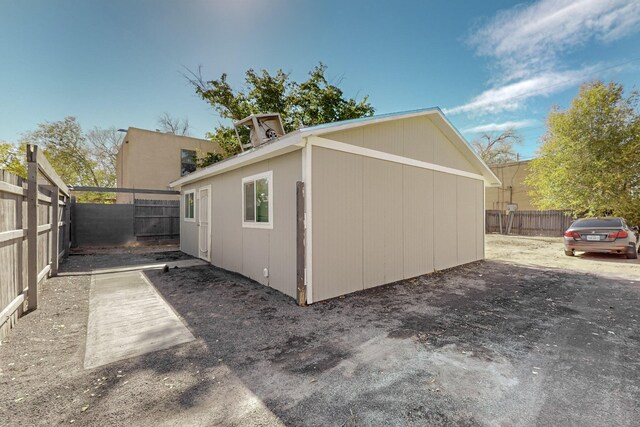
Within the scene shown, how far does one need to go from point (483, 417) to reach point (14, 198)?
5.23 m

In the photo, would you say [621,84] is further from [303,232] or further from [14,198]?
[14,198]

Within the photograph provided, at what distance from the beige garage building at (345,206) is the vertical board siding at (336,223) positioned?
0.02m

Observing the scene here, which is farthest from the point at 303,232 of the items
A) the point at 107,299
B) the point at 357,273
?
the point at 107,299

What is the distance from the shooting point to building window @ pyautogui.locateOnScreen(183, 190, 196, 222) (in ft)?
29.2

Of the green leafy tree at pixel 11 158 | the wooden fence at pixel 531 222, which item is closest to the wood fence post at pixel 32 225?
the green leafy tree at pixel 11 158

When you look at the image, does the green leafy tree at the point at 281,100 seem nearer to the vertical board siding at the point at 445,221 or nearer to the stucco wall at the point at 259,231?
the stucco wall at the point at 259,231

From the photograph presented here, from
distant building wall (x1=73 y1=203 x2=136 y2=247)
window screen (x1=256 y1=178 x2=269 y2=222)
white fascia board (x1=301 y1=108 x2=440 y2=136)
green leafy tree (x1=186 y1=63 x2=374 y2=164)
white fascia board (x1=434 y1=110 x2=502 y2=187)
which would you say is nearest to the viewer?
white fascia board (x1=301 y1=108 x2=440 y2=136)

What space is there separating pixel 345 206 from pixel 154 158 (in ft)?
43.2

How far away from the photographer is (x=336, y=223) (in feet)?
14.9

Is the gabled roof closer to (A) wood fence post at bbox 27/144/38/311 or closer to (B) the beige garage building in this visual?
(B) the beige garage building

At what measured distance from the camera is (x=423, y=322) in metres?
3.54

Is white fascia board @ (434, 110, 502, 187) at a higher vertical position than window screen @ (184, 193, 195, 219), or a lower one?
higher

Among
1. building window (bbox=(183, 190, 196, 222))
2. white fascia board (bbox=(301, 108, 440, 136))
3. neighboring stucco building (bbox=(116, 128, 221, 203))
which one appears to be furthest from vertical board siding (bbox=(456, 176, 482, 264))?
neighboring stucco building (bbox=(116, 128, 221, 203))

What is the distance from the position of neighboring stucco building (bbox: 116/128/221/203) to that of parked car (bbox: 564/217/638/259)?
16.4 meters
